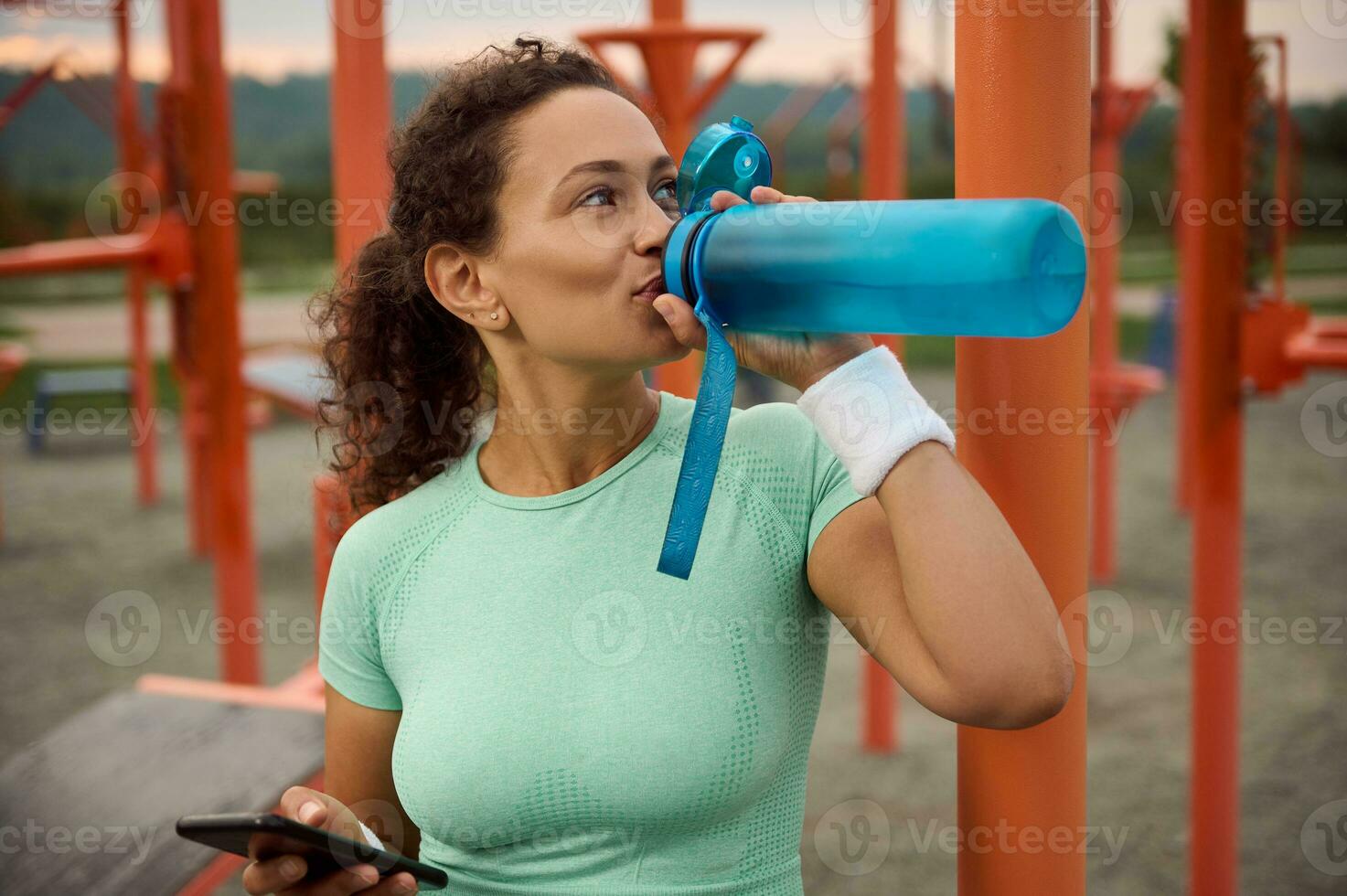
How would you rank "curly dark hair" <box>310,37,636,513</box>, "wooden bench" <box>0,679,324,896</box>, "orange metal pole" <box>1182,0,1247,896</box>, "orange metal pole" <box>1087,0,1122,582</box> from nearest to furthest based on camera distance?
"curly dark hair" <box>310,37,636,513</box>
"wooden bench" <box>0,679,324,896</box>
"orange metal pole" <box>1182,0,1247,896</box>
"orange metal pole" <box>1087,0,1122,582</box>

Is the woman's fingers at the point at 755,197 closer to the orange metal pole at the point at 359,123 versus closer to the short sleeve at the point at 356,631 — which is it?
the short sleeve at the point at 356,631

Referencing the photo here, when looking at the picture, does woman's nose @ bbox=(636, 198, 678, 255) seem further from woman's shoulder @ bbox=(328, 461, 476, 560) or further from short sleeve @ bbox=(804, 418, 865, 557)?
woman's shoulder @ bbox=(328, 461, 476, 560)

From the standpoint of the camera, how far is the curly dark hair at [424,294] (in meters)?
1.45

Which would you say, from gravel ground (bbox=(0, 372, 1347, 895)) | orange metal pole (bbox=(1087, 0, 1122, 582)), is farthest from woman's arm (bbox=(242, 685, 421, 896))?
orange metal pole (bbox=(1087, 0, 1122, 582))

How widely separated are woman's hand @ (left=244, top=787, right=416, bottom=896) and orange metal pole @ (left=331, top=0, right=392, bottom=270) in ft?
3.77

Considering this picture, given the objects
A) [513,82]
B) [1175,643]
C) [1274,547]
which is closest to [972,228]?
[513,82]

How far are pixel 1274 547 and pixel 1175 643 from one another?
135cm

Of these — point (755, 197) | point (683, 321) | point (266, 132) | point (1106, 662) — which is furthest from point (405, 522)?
point (266, 132)

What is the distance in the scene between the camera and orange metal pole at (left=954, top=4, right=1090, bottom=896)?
1.23 meters

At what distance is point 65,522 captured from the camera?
6.51 metres

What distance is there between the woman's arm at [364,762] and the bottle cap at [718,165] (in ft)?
2.48

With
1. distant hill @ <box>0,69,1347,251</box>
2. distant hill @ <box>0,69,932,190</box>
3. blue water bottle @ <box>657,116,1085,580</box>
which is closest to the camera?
blue water bottle @ <box>657,116,1085,580</box>

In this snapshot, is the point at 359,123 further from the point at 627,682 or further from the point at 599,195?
the point at 627,682

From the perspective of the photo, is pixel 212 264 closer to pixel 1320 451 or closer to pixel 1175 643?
pixel 1175 643
